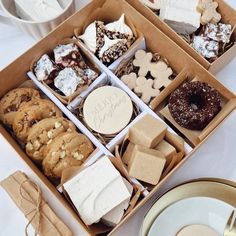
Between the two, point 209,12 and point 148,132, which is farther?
point 209,12

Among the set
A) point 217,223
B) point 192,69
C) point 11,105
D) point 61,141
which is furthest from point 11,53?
point 217,223

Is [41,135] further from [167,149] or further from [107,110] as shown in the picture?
[167,149]

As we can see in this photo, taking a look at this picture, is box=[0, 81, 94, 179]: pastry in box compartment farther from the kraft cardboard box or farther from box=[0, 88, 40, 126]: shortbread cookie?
the kraft cardboard box

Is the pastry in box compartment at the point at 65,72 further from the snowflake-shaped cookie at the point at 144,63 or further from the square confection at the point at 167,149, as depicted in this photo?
the square confection at the point at 167,149

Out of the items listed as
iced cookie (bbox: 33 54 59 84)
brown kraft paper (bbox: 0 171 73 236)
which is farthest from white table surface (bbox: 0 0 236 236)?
iced cookie (bbox: 33 54 59 84)

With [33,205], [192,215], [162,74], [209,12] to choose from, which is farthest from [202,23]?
[33,205]

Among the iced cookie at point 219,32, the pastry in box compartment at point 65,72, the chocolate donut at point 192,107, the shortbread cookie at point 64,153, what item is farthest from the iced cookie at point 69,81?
the iced cookie at point 219,32

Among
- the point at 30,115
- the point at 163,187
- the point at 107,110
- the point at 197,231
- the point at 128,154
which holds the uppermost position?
the point at 30,115
